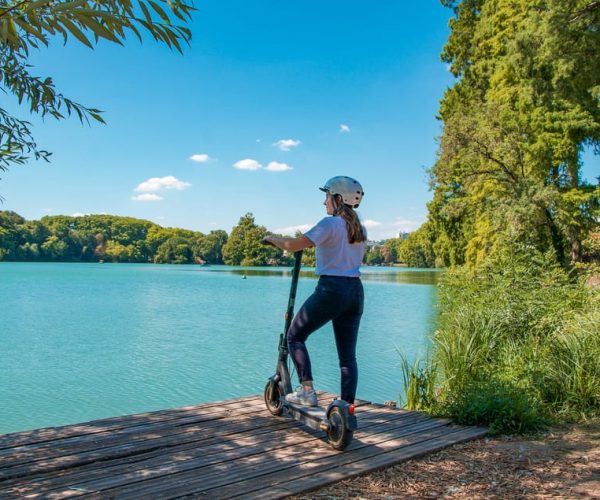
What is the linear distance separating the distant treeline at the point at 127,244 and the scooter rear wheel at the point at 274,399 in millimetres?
81502

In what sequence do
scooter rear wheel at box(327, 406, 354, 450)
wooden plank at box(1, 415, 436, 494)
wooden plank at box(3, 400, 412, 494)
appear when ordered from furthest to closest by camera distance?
scooter rear wheel at box(327, 406, 354, 450)
wooden plank at box(3, 400, 412, 494)
wooden plank at box(1, 415, 436, 494)

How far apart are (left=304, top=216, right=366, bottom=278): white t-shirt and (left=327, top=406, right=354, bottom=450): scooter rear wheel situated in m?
0.90

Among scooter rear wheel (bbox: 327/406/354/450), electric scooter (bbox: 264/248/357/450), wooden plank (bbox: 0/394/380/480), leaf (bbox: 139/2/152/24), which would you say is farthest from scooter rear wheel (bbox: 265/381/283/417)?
leaf (bbox: 139/2/152/24)

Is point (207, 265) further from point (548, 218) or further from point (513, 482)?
point (513, 482)

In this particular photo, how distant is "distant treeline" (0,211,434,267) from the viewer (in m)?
96.1

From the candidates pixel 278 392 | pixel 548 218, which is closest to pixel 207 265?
pixel 548 218

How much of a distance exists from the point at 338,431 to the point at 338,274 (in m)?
1.02

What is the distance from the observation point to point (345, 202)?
3633 millimetres

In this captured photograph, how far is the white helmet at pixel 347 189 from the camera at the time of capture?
363 centimetres

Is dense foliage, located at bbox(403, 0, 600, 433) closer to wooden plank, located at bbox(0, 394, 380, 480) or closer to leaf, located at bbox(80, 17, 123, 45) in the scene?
wooden plank, located at bbox(0, 394, 380, 480)

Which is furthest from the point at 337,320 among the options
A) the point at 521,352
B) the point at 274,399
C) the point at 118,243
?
the point at 118,243

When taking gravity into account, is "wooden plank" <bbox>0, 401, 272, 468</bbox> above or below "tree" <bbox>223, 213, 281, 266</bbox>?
below

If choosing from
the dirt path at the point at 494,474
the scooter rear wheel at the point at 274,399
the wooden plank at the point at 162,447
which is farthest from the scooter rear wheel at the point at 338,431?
the scooter rear wheel at the point at 274,399

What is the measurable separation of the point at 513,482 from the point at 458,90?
2407cm
